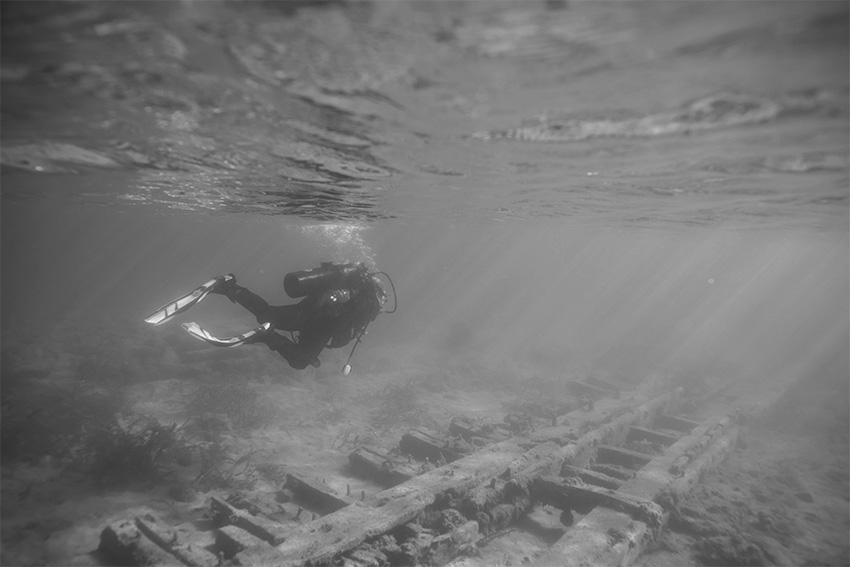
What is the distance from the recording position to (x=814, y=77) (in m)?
5.83

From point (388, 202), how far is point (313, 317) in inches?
411

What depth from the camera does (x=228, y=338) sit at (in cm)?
812

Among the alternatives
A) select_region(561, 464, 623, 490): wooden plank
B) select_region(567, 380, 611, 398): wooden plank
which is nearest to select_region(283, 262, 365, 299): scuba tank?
select_region(561, 464, 623, 490): wooden plank

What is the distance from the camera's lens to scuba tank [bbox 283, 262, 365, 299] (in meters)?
8.02

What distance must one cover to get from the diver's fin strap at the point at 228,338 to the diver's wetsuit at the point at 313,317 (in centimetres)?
10

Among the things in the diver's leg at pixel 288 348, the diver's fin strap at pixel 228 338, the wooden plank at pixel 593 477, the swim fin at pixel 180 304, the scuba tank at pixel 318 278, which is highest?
the scuba tank at pixel 318 278

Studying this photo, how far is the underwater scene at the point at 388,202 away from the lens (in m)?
5.16

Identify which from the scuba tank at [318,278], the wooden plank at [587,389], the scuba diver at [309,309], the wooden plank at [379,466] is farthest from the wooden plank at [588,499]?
the wooden plank at [587,389]

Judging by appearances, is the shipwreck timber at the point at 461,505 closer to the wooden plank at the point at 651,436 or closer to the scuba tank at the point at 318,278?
the wooden plank at the point at 651,436

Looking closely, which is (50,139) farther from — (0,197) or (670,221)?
(670,221)

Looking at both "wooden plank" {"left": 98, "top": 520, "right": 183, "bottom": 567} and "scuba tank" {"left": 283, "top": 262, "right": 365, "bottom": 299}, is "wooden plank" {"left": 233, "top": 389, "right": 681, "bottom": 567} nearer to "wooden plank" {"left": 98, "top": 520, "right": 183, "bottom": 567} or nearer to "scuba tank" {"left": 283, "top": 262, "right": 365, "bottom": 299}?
"wooden plank" {"left": 98, "top": 520, "right": 183, "bottom": 567}

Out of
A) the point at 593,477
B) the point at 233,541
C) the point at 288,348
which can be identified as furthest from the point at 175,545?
the point at 593,477

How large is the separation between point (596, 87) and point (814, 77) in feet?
9.37

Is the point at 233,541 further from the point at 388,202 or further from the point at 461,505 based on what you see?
the point at 388,202
